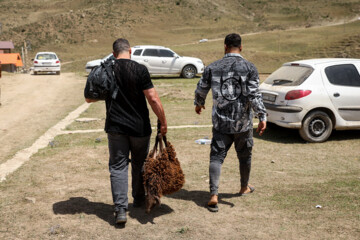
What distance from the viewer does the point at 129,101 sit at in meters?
4.09

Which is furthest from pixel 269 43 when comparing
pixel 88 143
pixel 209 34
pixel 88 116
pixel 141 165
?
pixel 141 165

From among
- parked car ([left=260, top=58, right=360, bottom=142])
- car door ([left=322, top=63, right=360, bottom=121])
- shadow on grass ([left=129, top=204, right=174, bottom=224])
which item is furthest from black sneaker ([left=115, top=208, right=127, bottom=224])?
car door ([left=322, top=63, right=360, bottom=121])

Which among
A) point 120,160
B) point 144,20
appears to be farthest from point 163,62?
point 144,20

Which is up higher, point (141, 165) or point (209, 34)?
point (209, 34)

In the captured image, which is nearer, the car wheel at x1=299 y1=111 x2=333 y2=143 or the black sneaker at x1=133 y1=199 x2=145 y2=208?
the black sneaker at x1=133 y1=199 x2=145 y2=208

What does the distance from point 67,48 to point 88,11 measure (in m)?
15.6

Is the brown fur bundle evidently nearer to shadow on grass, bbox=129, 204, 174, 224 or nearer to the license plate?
shadow on grass, bbox=129, 204, 174, 224

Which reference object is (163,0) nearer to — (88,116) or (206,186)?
(88,116)

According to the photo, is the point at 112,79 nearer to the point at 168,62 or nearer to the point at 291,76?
the point at 291,76

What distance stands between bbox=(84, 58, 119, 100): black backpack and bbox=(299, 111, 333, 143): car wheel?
4.80 metres

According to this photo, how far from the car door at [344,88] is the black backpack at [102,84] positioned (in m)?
4.99

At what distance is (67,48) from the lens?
5494cm

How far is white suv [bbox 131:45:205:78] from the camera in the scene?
22.2 m

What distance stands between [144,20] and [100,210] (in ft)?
214
